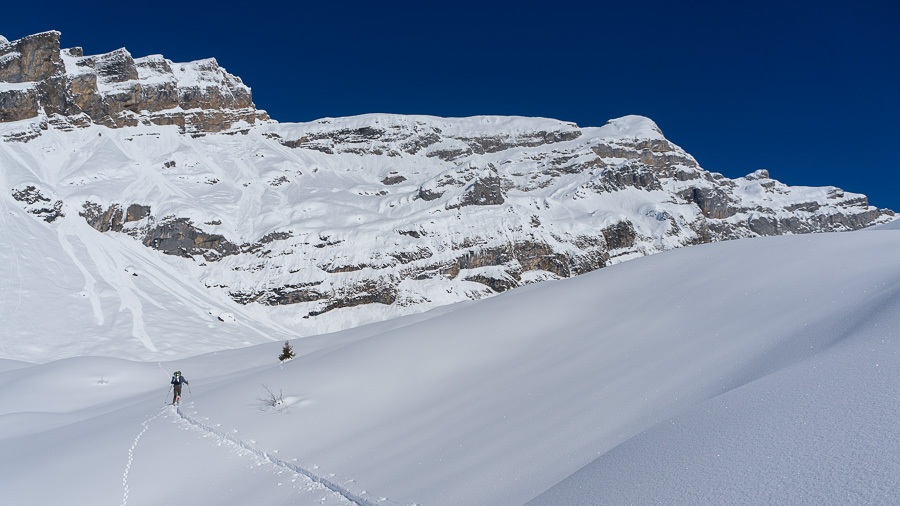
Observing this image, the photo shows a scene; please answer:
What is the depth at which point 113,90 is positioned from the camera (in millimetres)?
135875

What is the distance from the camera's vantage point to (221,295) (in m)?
106

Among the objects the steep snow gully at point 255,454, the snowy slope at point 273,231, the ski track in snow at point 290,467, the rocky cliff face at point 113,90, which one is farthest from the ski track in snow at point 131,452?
the rocky cliff face at point 113,90

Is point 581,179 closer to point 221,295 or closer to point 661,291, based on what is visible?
point 221,295

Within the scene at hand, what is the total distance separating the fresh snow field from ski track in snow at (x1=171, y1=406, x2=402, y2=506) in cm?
5

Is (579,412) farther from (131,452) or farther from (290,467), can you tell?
(131,452)

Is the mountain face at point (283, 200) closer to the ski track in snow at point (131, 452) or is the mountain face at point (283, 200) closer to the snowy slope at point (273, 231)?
the snowy slope at point (273, 231)

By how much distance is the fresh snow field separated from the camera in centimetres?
468

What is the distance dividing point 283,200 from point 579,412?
12859 cm

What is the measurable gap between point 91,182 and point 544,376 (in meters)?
119

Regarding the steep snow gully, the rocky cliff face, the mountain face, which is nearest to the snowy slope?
the mountain face

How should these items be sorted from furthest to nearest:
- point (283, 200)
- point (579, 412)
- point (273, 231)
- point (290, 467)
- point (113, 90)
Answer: point (113, 90), point (283, 200), point (273, 231), point (290, 467), point (579, 412)

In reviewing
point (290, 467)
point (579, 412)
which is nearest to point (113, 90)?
point (290, 467)

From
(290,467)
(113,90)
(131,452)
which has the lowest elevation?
(290,467)

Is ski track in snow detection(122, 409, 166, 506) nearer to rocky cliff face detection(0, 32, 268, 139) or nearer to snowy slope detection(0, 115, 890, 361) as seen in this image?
snowy slope detection(0, 115, 890, 361)
